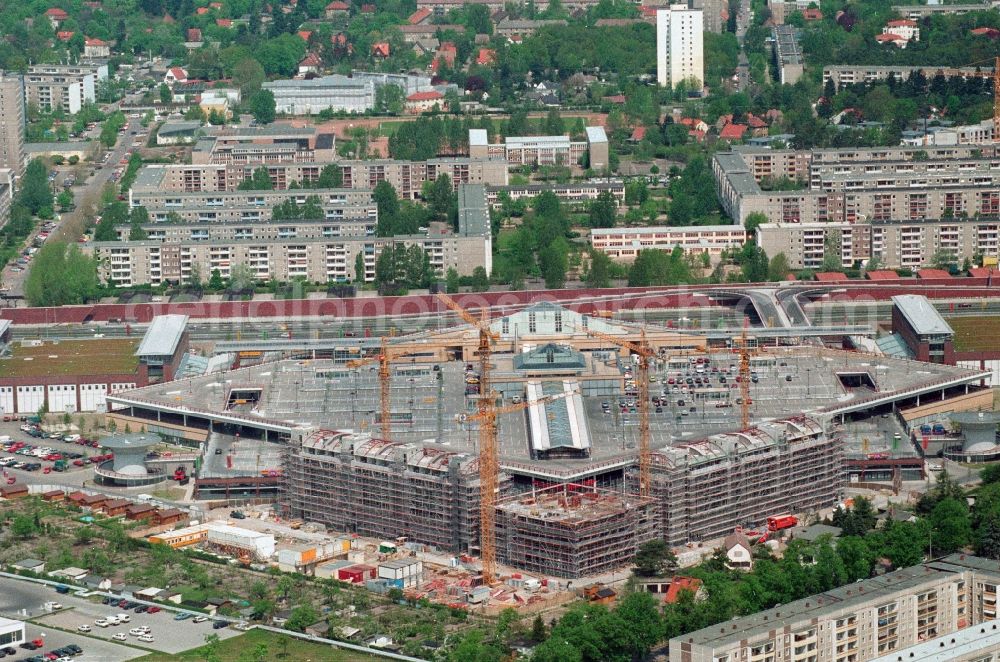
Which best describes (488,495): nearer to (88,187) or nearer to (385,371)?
(385,371)

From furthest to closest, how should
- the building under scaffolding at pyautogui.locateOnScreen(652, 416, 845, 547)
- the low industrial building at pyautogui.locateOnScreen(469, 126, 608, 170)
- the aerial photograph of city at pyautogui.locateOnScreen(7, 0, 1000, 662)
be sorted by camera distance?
the low industrial building at pyautogui.locateOnScreen(469, 126, 608, 170), the building under scaffolding at pyautogui.locateOnScreen(652, 416, 845, 547), the aerial photograph of city at pyautogui.locateOnScreen(7, 0, 1000, 662)

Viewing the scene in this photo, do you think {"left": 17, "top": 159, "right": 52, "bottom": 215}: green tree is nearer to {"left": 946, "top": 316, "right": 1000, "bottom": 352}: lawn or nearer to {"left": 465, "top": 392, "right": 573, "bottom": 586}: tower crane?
{"left": 946, "top": 316, "right": 1000, "bottom": 352}: lawn

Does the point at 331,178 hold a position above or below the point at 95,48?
below

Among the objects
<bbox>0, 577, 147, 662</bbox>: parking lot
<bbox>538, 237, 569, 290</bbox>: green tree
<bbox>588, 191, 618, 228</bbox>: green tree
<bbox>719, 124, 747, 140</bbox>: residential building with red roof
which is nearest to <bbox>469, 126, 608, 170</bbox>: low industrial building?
<bbox>719, 124, 747, 140</bbox>: residential building with red roof

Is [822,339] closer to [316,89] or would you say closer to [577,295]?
[577,295]

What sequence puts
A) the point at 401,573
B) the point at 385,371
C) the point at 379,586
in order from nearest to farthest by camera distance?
the point at 379,586 → the point at 401,573 → the point at 385,371

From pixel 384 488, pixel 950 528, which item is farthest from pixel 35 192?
pixel 950 528
